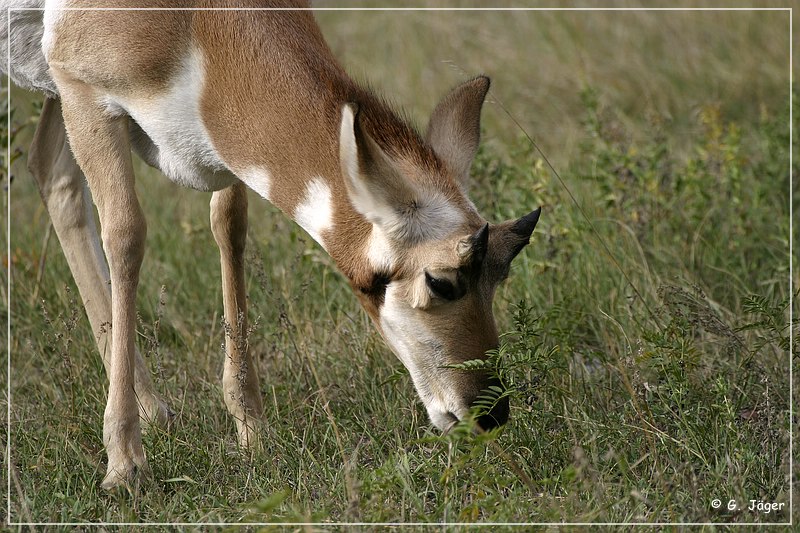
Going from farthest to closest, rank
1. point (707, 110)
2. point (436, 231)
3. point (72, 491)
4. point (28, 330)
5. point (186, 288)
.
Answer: point (707, 110)
point (186, 288)
point (28, 330)
point (72, 491)
point (436, 231)

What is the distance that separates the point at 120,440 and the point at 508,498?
154 centimetres

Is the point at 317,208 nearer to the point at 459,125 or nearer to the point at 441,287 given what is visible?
the point at 441,287

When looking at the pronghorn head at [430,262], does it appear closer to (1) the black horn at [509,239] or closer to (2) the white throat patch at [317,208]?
(1) the black horn at [509,239]

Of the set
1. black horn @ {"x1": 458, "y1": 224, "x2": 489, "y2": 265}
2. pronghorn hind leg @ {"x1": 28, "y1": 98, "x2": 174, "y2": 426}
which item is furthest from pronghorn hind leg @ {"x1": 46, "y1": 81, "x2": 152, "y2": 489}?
black horn @ {"x1": 458, "y1": 224, "x2": 489, "y2": 265}

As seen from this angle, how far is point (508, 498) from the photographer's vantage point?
3883 millimetres

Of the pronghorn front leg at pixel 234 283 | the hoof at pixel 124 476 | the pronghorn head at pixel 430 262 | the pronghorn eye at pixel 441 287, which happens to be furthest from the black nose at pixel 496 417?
the hoof at pixel 124 476

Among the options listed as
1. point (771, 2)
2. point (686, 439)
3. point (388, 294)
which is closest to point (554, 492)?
point (686, 439)

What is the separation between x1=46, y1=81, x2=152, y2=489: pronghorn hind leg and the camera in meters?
4.34

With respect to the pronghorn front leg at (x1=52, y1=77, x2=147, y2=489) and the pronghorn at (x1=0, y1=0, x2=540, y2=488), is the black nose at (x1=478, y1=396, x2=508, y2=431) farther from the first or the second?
the pronghorn front leg at (x1=52, y1=77, x2=147, y2=489)

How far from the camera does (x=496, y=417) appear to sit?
4.03 m

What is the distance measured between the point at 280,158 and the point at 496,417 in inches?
47.9

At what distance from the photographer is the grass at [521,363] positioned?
3.98 meters

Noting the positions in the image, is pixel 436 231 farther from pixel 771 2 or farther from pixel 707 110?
pixel 771 2

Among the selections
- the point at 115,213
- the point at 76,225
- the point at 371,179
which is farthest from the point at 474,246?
the point at 76,225
